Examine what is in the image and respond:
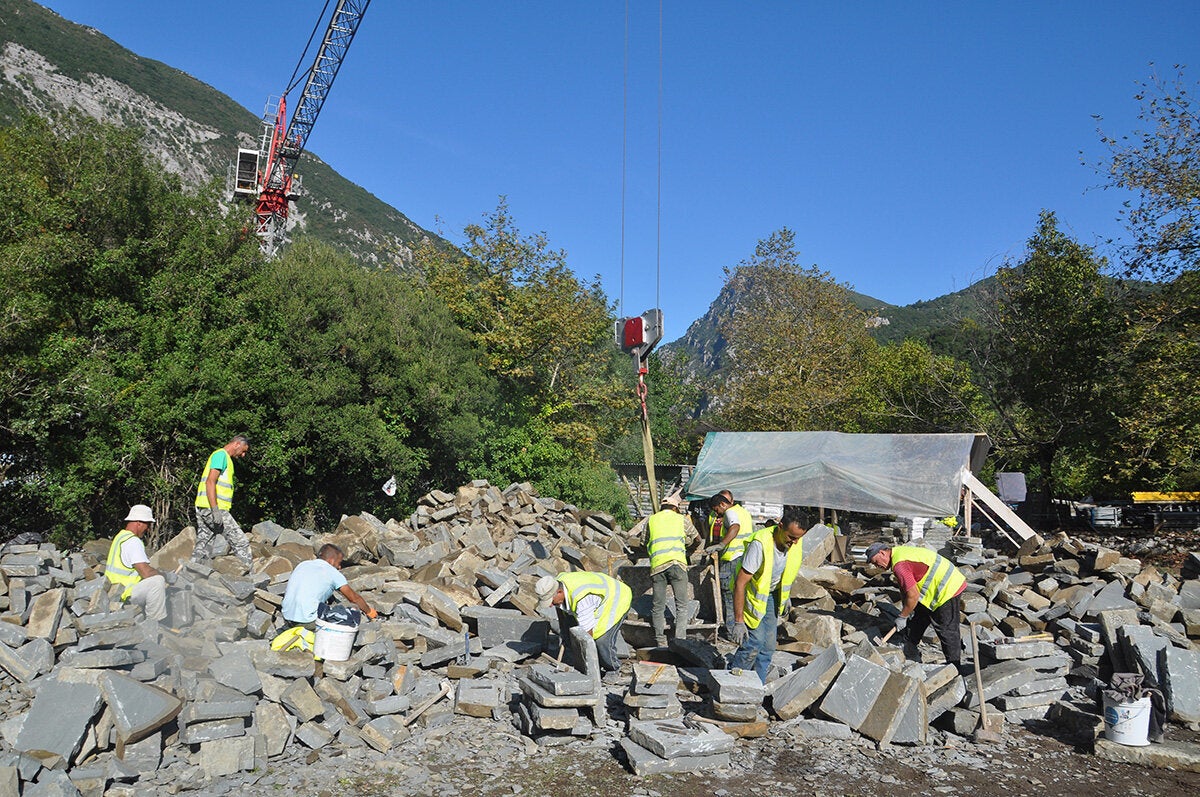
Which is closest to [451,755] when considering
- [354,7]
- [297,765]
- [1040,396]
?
[297,765]

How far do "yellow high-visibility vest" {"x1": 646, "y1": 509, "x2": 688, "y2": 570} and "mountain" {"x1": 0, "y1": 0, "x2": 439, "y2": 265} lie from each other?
60.8 meters

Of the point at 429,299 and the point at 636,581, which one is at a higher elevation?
the point at 429,299

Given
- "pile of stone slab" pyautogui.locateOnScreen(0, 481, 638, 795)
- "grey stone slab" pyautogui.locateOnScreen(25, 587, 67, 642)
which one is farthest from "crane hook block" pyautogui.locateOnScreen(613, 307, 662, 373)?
"grey stone slab" pyautogui.locateOnScreen(25, 587, 67, 642)

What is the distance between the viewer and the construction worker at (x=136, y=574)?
740 centimetres

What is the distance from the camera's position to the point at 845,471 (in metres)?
15.7

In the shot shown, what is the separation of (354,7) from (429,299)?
2202 cm

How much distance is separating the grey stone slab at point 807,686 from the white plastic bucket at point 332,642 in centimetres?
377

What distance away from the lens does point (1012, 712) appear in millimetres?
7176

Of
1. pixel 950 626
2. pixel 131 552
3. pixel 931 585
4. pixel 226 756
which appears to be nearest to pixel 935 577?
pixel 931 585

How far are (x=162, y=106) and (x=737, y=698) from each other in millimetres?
91448

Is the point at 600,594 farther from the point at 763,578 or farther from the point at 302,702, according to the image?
the point at 302,702

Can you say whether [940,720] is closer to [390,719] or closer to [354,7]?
[390,719]

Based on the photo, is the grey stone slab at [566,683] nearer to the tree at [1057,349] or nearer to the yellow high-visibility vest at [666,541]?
the yellow high-visibility vest at [666,541]

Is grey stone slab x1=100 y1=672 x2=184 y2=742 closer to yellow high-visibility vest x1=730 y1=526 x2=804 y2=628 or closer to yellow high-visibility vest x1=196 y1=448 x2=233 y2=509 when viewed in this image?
yellow high-visibility vest x1=196 y1=448 x2=233 y2=509
